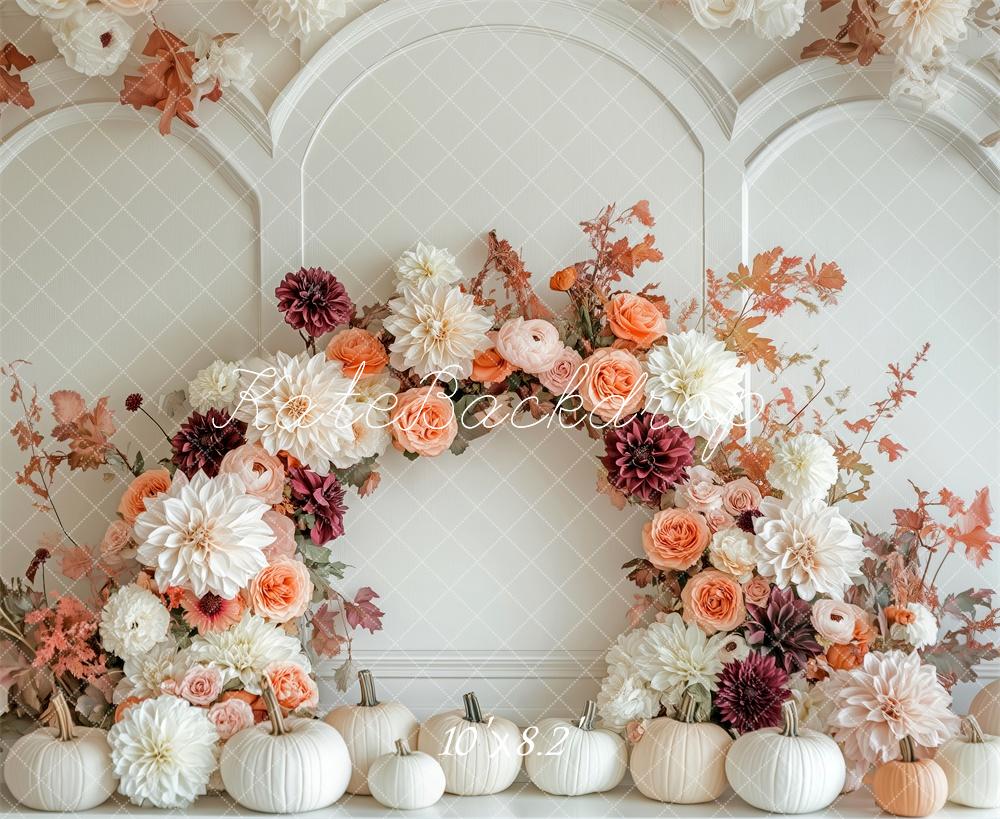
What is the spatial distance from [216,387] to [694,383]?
3.22ft

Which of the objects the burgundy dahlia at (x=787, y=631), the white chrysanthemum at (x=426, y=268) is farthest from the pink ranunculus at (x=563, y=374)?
the burgundy dahlia at (x=787, y=631)

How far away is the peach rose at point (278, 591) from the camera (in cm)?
188

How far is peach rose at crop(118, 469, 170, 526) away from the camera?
1981 millimetres

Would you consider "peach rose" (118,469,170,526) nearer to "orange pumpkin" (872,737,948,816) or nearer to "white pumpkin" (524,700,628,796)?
"white pumpkin" (524,700,628,796)

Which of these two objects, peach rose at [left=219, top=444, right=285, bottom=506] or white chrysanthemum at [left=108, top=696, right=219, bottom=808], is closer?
white chrysanthemum at [left=108, top=696, right=219, bottom=808]

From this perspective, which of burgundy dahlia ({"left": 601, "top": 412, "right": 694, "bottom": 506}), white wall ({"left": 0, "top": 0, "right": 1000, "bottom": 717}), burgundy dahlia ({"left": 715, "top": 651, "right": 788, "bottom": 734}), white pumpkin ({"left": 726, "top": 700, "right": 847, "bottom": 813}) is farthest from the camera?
white wall ({"left": 0, "top": 0, "right": 1000, "bottom": 717})

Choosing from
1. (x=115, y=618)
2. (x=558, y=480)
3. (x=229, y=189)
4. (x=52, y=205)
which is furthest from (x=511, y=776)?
(x=52, y=205)

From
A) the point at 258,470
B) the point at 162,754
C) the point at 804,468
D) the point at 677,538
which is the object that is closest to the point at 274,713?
the point at 162,754

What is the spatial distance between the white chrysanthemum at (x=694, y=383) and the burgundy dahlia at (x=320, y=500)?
2.20 feet

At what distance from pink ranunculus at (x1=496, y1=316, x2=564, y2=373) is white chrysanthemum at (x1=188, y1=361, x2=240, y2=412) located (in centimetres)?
56

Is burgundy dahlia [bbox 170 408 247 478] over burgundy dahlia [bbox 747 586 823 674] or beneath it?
over

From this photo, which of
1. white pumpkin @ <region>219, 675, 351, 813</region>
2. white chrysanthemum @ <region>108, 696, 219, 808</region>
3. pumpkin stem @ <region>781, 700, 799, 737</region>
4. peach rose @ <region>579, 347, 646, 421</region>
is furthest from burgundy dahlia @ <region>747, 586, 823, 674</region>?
white chrysanthemum @ <region>108, 696, 219, 808</region>

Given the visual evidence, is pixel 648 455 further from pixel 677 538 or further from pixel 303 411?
pixel 303 411

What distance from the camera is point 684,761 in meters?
1.76
